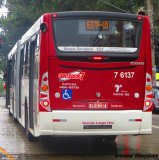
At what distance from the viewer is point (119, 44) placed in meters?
12.5

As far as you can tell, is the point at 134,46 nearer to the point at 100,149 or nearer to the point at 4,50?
the point at 100,149

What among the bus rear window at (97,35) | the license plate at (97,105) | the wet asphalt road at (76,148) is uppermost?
the bus rear window at (97,35)

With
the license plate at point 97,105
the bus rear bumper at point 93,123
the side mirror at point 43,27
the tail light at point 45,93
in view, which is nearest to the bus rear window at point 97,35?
the side mirror at point 43,27

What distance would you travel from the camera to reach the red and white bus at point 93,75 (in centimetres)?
1215

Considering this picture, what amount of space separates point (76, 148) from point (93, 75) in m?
2.42

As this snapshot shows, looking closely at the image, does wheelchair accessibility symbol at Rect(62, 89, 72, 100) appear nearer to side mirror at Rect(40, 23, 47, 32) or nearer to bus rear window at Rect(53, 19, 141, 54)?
bus rear window at Rect(53, 19, 141, 54)

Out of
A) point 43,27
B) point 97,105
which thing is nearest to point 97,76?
point 97,105

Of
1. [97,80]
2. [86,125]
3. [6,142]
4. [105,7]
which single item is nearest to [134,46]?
[97,80]

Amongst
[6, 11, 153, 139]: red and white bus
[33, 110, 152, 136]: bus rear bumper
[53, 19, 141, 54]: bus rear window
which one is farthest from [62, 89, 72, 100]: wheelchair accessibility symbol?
[53, 19, 141, 54]: bus rear window

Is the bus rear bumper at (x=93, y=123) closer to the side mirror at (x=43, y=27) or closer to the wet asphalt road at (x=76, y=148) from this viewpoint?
the wet asphalt road at (x=76, y=148)

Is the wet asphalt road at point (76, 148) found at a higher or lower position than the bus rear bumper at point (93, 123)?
lower

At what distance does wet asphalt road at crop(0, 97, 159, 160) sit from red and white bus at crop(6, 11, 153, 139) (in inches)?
A: 22.2

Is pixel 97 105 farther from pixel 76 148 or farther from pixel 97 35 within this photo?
pixel 76 148

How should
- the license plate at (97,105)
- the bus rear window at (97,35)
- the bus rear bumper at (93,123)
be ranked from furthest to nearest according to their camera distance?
the bus rear window at (97,35)
the license plate at (97,105)
the bus rear bumper at (93,123)
